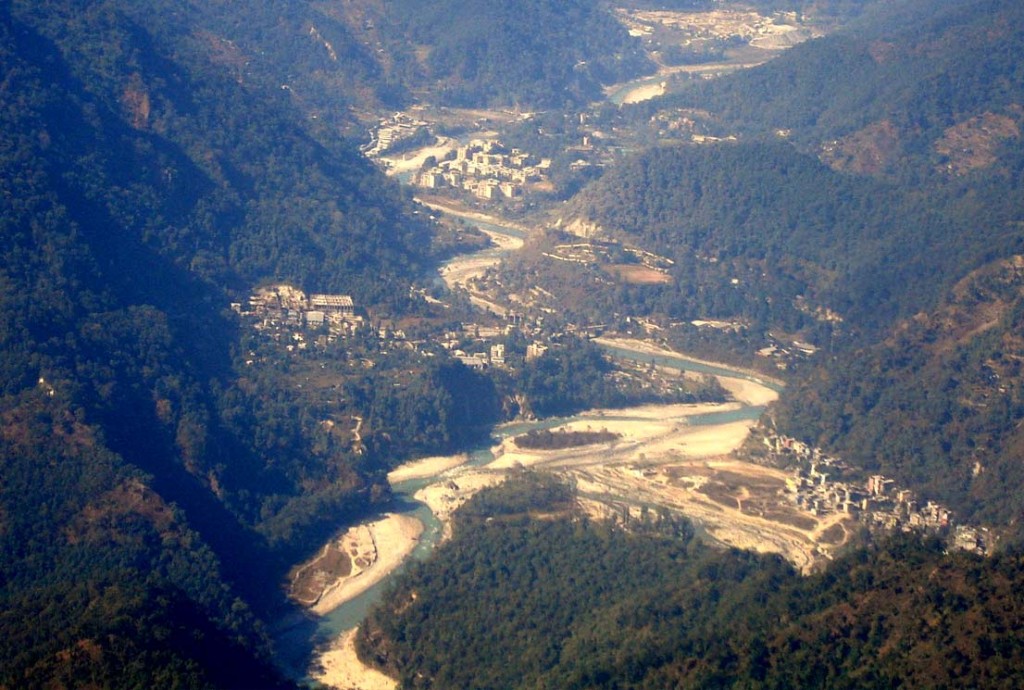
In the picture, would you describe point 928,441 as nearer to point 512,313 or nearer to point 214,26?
point 512,313

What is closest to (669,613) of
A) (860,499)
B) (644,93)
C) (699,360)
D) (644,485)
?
(644,485)

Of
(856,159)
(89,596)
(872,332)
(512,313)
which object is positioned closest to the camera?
(89,596)

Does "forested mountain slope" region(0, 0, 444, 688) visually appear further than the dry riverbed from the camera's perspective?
No

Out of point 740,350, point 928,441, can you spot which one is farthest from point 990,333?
point 740,350

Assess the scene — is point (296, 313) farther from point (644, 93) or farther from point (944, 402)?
point (644, 93)

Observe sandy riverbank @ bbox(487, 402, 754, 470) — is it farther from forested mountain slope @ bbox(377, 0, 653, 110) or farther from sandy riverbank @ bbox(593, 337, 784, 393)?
forested mountain slope @ bbox(377, 0, 653, 110)

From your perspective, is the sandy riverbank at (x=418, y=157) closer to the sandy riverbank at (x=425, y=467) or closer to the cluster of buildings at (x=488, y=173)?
the cluster of buildings at (x=488, y=173)

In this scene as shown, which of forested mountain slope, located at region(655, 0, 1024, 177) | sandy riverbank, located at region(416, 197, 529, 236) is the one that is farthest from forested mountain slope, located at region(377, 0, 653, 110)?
sandy riverbank, located at region(416, 197, 529, 236)
